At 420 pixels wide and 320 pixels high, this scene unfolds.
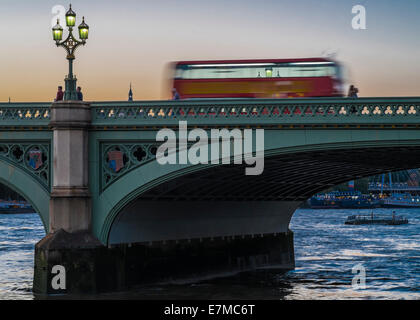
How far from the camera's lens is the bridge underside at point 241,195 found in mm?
35000

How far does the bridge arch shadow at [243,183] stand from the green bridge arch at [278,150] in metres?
0.03

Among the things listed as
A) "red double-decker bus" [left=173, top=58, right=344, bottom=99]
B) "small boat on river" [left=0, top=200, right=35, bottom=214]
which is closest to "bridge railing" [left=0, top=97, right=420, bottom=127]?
"red double-decker bus" [left=173, top=58, right=344, bottom=99]

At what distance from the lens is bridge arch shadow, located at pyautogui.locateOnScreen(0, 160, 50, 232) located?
1342 inches

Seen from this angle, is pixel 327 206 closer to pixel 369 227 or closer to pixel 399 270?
pixel 369 227

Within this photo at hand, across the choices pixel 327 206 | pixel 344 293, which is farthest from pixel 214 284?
pixel 327 206

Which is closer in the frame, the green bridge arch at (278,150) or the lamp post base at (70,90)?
the green bridge arch at (278,150)

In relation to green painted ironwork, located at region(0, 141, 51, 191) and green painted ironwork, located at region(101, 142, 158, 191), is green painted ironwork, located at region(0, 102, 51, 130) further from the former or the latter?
green painted ironwork, located at region(101, 142, 158, 191)

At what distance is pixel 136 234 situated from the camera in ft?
120

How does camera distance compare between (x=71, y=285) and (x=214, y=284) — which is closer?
(x=71, y=285)

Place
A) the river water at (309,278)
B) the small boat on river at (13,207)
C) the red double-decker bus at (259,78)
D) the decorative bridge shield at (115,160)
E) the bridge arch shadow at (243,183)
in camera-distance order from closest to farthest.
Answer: the bridge arch shadow at (243,183) < the decorative bridge shield at (115,160) < the red double-decker bus at (259,78) < the river water at (309,278) < the small boat on river at (13,207)

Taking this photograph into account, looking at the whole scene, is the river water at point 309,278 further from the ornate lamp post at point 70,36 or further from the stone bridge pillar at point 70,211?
the ornate lamp post at point 70,36

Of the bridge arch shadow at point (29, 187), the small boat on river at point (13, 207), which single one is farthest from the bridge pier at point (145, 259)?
the small boat on river at point (13, 207)

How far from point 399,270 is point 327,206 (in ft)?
425

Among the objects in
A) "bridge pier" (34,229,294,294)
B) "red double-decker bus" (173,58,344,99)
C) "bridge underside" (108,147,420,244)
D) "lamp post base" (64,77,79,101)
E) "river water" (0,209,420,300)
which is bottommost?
"river water" (0,209,420,300)
